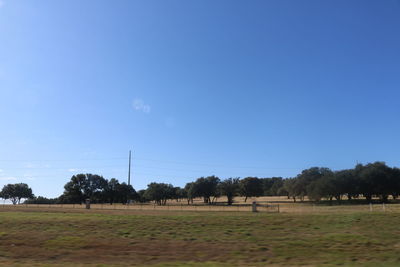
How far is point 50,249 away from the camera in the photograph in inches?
854

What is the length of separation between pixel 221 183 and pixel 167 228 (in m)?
102

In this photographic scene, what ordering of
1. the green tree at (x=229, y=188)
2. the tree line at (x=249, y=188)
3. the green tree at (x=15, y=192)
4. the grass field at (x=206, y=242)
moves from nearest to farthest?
1. the grass field at (x=206, y=242)
2. the tree line at (x=249, y=188)
3. the green tree at (x=229, y=188)
4. the green tree at (x=15, y=192)

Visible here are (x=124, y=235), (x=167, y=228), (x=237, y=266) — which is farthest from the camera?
(x=167, y=228)

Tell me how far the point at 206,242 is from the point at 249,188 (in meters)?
113

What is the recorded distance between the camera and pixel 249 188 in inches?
5266

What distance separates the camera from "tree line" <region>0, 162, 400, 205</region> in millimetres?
90938

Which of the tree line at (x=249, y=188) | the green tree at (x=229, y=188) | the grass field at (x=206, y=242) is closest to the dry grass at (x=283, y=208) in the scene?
the tree line at (x=249, y=188)

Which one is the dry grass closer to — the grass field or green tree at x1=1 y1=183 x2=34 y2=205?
the grass field

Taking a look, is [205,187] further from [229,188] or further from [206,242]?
[206,242]

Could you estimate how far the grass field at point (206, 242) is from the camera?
1808 centimetres

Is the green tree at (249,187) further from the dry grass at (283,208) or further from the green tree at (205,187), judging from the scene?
the dry grass at (283,208)

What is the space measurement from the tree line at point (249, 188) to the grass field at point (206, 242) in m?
64.7

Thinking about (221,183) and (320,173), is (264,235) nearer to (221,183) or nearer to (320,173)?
(320,173)

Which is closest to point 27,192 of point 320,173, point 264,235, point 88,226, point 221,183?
point 221,183
